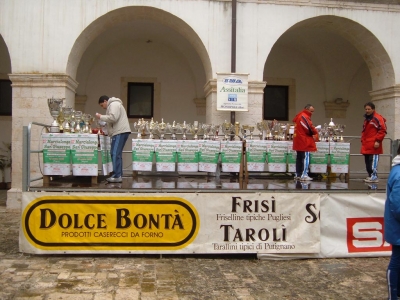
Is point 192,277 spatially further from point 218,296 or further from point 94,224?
point 94,224

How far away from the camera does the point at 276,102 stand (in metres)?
13.8

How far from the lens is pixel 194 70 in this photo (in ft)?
43.5

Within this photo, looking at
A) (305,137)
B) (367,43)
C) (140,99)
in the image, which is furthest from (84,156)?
(367,43)

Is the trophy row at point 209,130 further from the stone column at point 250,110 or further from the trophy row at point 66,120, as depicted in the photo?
the trophy row at point 66,120

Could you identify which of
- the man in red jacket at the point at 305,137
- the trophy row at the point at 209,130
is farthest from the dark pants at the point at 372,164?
the trophy row at the point at 209,130

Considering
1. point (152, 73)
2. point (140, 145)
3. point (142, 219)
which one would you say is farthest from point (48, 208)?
point (152, 73)

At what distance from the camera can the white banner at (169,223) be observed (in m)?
5.80

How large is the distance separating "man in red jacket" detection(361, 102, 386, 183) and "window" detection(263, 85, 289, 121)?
569cm

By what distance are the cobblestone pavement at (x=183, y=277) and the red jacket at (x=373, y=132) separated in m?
2.49

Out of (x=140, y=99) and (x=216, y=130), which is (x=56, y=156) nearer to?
(x=216, y=130)

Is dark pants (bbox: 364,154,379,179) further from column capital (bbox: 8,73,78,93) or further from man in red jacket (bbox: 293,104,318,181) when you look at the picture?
column capital (bbox: 8,73,78,93)

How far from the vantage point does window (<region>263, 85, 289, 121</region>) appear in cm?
1375

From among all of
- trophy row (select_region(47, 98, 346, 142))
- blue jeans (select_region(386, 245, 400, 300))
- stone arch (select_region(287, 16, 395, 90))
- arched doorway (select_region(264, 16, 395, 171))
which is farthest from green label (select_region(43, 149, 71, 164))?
arched doorway (select_region(264, 16, 395, 171))

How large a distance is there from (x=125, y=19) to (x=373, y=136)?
6062 millimetres
